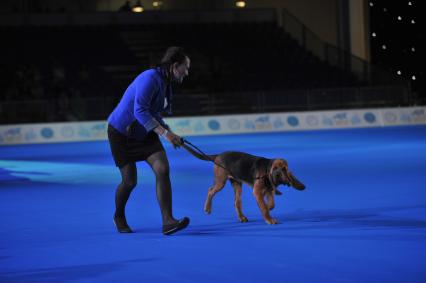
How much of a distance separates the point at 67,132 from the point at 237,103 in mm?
6224

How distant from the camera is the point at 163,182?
7.32 meters

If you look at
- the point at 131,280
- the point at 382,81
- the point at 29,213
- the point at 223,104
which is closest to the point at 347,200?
the point at 29,213

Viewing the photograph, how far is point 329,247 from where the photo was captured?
654 centimetres

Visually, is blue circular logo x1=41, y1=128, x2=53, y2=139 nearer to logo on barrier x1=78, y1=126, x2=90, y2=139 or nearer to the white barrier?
the white barrier

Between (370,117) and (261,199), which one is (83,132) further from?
(261,199)

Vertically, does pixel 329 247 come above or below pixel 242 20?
below

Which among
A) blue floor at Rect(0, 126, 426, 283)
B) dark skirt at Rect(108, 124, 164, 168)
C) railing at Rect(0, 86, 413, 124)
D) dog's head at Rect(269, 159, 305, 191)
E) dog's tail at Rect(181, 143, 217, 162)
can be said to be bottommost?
blue floor at Rect(0, 126, 426, 283)

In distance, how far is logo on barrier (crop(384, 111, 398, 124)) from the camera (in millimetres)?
29266

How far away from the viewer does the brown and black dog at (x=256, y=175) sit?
7.52 m

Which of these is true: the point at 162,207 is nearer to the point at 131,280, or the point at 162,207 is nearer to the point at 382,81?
the point at 131,280

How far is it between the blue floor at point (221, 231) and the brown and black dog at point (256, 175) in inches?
10.3

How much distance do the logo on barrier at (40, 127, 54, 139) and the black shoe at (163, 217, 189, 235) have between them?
66.7 ft

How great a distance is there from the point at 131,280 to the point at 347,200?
4.81m

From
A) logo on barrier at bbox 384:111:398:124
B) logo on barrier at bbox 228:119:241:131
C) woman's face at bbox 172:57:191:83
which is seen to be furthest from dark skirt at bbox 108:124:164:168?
logo on barrier at bbox 384:111:398:124
